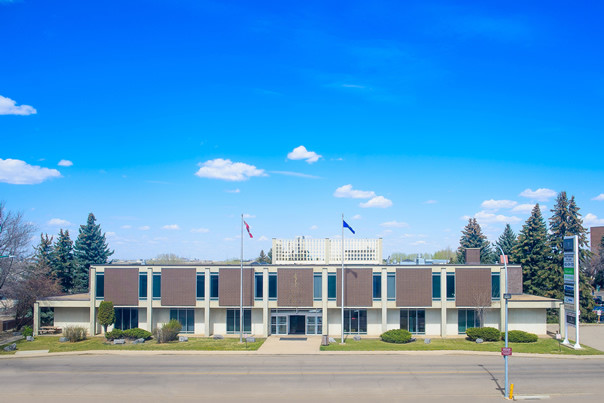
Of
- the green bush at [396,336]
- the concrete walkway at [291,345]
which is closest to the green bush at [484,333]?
the green bush at [396,336]

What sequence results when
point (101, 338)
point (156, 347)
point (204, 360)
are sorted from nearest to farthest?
point (204, 360) → point (156, 347) → point (101, 338)

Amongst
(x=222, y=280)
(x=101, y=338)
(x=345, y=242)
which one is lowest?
(x=101, y=338)

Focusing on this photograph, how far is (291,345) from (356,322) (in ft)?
27.1

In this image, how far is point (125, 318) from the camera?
1863 inches

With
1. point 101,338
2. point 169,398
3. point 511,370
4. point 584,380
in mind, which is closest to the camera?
point 169,398

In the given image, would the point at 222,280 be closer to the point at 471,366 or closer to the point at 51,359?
the point at 51,359

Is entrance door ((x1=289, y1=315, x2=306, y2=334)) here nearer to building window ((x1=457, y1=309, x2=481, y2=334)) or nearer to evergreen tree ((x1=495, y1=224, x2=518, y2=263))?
building window ((x1=457, y1=309, x2=481, y2=334))

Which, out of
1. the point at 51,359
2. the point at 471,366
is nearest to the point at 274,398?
the point at 471,366

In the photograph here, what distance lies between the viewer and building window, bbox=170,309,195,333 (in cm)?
4712

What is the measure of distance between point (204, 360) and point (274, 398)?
36.8 ft

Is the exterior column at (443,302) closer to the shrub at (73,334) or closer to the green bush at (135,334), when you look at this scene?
the green bush at (135,334)

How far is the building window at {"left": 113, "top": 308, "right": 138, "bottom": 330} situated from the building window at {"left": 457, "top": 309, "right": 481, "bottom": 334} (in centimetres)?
3246

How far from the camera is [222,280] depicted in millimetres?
46062

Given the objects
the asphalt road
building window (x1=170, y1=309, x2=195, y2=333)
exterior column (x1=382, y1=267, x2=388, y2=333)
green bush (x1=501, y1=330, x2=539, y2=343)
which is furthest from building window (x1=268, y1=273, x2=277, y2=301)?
green bush (x1=501, y1=330, x2=539, y2=343)
